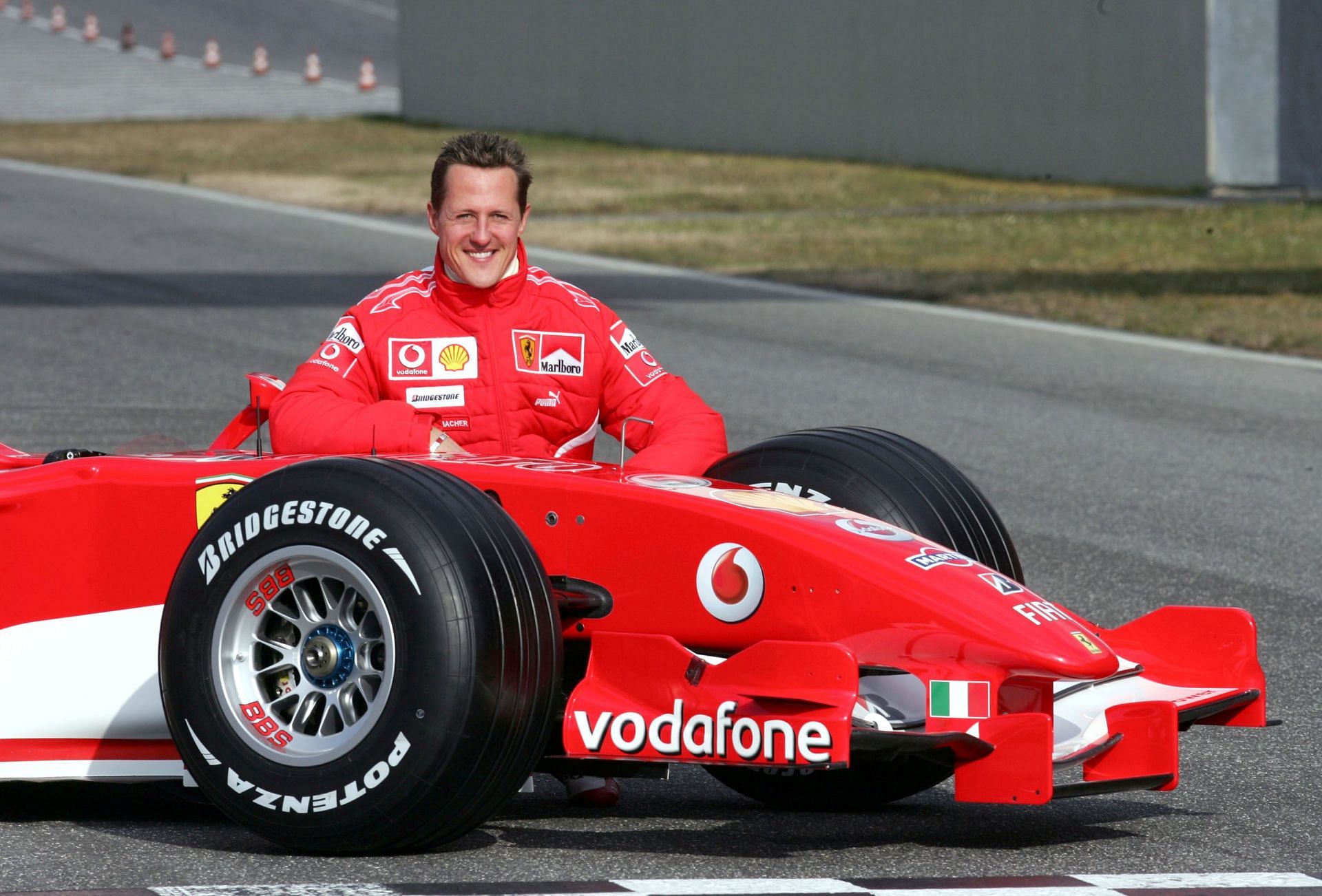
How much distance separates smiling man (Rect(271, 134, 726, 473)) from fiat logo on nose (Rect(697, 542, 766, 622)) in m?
0.69

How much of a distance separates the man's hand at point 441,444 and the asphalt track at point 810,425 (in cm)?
72

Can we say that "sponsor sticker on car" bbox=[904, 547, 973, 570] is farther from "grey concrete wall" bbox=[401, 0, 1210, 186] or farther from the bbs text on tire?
"grey concrete wall" bbox=[401, 0, 1210, 186]

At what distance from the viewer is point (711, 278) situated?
18516 millimetres

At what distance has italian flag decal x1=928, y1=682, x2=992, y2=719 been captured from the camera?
425cm

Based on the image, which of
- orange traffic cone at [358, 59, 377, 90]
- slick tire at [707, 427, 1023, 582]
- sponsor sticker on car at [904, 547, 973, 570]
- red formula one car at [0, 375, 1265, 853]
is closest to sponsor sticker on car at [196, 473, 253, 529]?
red formula one car at [0, 375, 1265, 853]

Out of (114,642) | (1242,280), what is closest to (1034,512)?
(114,642)

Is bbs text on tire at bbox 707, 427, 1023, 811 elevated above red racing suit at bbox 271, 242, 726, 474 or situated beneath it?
situated beneath

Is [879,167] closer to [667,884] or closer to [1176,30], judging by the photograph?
[1176,30]

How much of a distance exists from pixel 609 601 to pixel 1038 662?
2.88ft

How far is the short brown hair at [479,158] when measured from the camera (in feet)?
17.6

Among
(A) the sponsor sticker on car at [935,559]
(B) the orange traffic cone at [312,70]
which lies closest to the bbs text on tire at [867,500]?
(A) the sponsor sticker on car at [935,559]

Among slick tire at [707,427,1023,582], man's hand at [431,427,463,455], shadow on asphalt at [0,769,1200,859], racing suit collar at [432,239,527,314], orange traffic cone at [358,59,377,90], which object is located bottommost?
shadow on asphalt at [0,769,1200,859]

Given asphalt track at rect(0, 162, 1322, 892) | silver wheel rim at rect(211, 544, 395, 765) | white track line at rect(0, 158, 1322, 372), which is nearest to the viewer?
silver wheel rim at rect(211, 544, 395, 765)

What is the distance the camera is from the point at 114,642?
480 cm
